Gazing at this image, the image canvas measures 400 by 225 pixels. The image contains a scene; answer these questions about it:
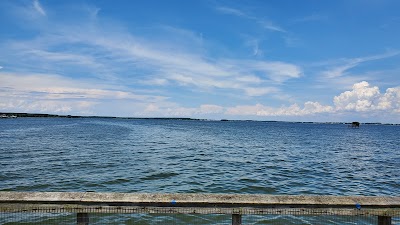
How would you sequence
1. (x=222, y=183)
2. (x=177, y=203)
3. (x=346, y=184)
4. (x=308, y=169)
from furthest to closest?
(x=308, y=169) → (x=346, y=184) → (x=222, y=183) → (x=177, y=203)

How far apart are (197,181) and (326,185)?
26.6ft

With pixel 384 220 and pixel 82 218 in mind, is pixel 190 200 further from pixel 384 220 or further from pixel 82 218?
pixel 384 220

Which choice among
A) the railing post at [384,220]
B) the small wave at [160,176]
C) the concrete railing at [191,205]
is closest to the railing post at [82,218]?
the concrete railing at [191,205]

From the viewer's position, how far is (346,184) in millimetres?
20078

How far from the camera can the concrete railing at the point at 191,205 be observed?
3617 millimetres

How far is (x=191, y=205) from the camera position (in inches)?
142

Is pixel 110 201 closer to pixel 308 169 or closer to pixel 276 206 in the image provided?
pixel 276 206

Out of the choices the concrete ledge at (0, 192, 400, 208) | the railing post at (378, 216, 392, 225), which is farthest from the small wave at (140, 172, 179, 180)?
the railing post at (378, 216, 392, 225)

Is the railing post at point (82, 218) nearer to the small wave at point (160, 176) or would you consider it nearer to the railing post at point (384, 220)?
the railing post at point (384, 220)

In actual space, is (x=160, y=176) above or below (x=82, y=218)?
below

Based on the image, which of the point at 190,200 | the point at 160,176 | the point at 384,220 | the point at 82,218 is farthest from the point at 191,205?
the point at 160,176

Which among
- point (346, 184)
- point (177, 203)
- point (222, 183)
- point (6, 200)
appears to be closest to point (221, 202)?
point (177, 203)

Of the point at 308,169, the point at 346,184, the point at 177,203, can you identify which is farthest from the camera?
the point at 308,169

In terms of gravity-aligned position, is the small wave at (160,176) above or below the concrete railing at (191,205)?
below
